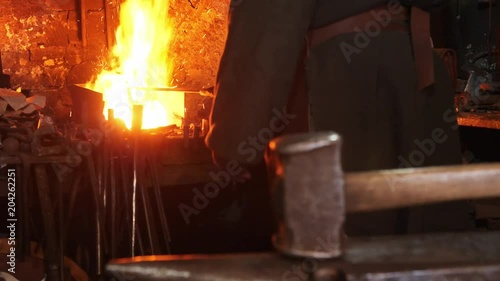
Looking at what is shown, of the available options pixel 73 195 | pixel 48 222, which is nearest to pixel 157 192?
pixel 73 195

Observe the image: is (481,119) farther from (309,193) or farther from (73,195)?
(309,193)

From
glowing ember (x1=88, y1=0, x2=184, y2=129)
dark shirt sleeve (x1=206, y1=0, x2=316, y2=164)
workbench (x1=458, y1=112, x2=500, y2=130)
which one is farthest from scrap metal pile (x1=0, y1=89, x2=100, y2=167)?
Answer: workbench (x1=458, y1=112, x2=500, y2=130)

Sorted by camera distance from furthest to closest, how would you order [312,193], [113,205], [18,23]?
[18,23]
[113,205]
[312,193]

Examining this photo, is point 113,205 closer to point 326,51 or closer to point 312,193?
point 326,51

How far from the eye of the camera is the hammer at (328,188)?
35.1 inches

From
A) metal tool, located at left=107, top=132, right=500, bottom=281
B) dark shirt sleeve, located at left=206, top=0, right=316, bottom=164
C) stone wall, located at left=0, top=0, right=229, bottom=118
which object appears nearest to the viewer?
metal tool, located at left=107, top=132, right=500, bottom=281

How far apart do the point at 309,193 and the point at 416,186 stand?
199mm

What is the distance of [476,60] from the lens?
5.61m

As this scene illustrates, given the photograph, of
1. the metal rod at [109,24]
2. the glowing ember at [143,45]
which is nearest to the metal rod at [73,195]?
the glowing ember at [143,45]

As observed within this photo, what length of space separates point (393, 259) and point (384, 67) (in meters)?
A: 1.17

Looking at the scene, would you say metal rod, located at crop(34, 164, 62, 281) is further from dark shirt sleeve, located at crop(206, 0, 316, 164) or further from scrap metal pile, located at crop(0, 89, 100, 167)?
dark shirt sleeve, located at crop(206, 0, 316, 164)

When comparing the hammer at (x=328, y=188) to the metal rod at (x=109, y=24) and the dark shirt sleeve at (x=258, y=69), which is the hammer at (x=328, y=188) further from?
the metal rod at (x=109, y=24)

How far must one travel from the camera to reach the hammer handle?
36.8 inches

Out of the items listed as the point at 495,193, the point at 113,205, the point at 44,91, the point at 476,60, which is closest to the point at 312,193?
the point at 495,193
